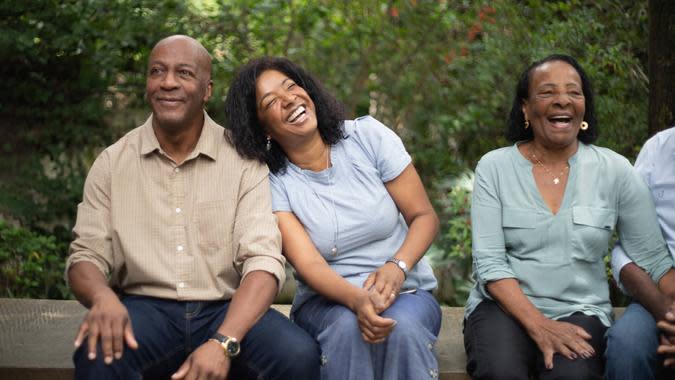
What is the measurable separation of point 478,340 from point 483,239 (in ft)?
1.34

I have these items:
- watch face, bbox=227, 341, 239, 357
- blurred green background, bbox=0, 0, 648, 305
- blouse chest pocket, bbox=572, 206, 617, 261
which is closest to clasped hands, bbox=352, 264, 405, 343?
watch face, bbox=227, 341, 239, 357

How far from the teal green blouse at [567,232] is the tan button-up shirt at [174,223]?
87 cm

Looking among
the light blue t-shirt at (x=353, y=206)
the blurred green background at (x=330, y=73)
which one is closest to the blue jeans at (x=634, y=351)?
the light blue t-shirt at (x=353, y=206)

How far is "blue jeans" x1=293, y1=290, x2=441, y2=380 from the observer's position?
11.9 feet

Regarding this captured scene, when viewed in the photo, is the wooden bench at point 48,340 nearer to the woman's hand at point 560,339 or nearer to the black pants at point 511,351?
the black pants at point 511,351

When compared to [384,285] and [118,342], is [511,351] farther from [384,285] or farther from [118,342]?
[118,342]

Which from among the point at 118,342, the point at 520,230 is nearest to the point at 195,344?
the point at 118,342

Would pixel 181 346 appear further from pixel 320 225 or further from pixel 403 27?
pixel 403 27

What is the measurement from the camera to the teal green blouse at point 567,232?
391cm

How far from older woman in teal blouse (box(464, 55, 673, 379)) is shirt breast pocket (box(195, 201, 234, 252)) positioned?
3.25ft

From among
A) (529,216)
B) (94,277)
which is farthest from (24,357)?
(529,216)

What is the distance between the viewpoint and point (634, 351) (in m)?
3.66

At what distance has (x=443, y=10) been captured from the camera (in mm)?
7152

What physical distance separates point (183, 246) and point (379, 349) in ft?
2.73
